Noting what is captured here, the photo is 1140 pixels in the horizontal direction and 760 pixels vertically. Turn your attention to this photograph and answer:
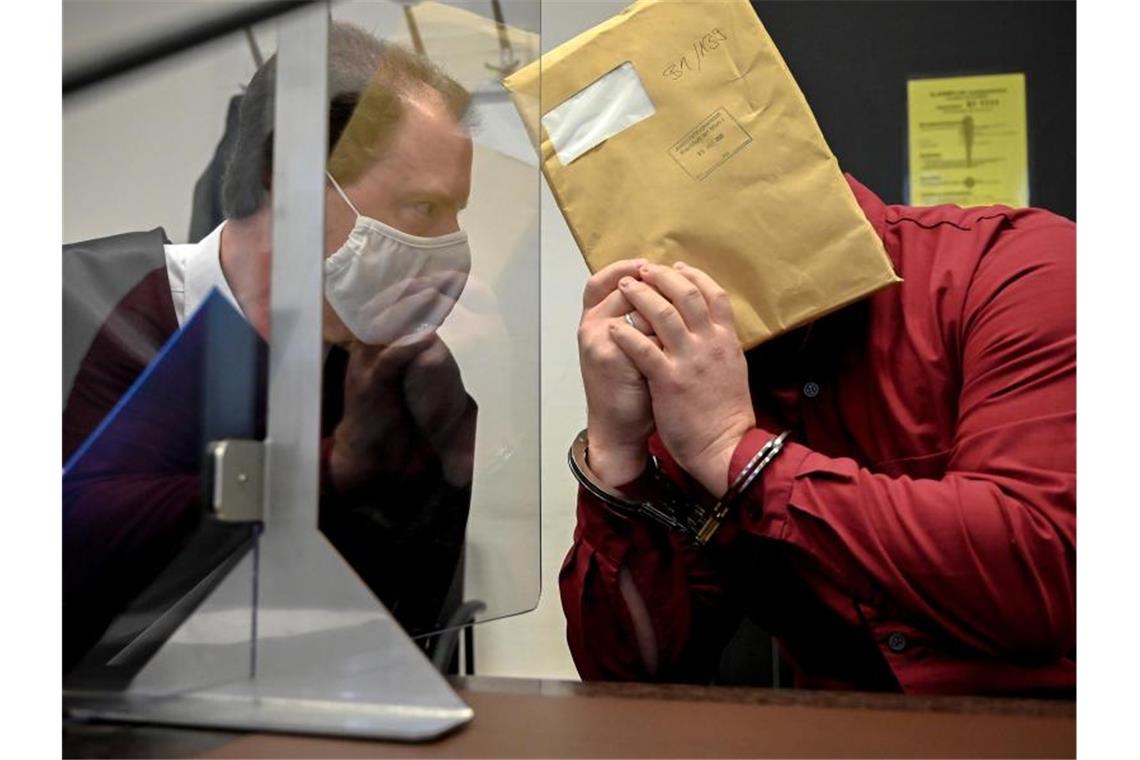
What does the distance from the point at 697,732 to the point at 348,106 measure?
0.48m

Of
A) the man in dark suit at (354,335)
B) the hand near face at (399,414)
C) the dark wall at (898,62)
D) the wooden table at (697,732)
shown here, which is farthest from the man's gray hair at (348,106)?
the dark wall at (898,62)

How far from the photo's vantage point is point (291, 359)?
2.02ft

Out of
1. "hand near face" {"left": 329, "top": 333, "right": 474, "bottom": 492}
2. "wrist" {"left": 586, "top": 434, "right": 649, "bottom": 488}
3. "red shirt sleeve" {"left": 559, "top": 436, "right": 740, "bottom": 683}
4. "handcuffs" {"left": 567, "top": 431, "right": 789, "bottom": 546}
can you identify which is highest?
"hand near face" {"left": 329, "top": 333, "right": 474, "bottom": 492}

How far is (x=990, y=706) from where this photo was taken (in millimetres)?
644

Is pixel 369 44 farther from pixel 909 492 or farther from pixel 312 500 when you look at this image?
pixel 909 492

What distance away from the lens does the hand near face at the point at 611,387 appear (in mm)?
952

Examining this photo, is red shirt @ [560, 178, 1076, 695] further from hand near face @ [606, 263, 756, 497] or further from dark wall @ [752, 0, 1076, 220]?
dark wall @ [752, 0, 1076, 220]

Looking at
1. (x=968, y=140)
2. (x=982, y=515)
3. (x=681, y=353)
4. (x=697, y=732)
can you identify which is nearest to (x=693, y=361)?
(x=681, y=353)

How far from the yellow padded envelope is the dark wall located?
105 centimetres

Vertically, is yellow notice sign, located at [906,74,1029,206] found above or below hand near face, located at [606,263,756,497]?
above

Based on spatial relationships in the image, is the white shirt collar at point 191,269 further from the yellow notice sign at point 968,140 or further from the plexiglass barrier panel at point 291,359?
the yellow notice sign at point 968,140

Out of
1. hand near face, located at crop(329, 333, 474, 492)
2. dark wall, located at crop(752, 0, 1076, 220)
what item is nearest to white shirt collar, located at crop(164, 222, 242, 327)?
hand near face, located at crop(329, 333, 474, 492)

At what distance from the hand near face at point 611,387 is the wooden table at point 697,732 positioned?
0.34 metres

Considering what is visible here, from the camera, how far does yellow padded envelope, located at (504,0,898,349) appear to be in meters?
0.93
